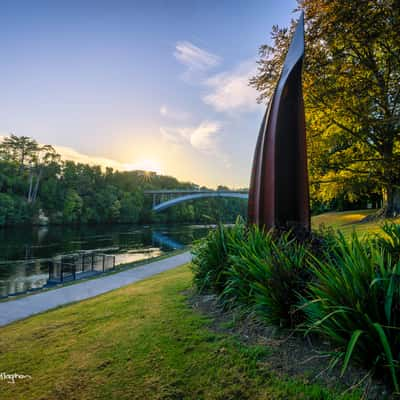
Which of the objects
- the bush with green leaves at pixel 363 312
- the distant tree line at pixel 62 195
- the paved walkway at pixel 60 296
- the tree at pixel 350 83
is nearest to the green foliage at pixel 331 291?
the bush with green leaves at pixel 363 312

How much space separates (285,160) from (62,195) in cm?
5745

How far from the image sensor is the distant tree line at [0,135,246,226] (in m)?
48.1

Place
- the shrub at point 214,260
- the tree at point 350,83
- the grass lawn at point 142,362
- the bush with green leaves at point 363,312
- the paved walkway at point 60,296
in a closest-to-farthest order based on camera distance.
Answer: the bush with green leaves at point 363,312 < the grass lawn at point 142,362 < the shrub at point 214,260 < the paved walkway at point 60,296 < the tree at point 350,83

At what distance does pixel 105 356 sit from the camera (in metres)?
2.71

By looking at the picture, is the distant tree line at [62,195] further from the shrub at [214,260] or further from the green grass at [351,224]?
the shrub at [214,260]

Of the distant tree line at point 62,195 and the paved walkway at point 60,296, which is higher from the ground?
the distant tree line at point 62,195

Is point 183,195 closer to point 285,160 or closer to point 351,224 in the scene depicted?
point 351,224

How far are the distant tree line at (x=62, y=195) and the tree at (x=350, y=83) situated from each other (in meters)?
34.3

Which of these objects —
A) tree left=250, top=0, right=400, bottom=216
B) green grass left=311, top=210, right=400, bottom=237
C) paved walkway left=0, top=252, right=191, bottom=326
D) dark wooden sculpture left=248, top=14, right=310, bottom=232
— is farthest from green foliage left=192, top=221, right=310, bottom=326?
tree left=250, top=0, right=400, bottom=216

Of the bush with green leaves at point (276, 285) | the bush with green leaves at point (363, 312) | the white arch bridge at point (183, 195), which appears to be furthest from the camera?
the white arch bridge at point (183, 195)

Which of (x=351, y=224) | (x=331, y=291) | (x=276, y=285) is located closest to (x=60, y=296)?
(x=276, y=285)

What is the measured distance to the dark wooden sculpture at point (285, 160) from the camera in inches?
191

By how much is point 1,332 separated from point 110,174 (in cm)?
7240

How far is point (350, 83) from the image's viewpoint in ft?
34.7
